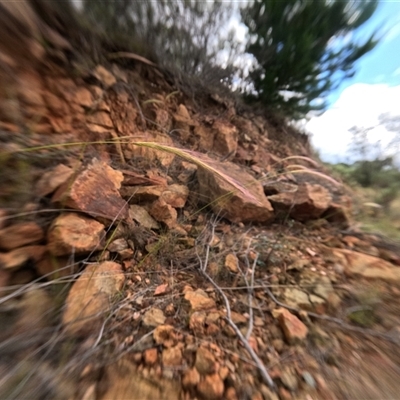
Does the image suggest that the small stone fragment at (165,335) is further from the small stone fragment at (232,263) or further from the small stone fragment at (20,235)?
the small stone fragment at (20,235)

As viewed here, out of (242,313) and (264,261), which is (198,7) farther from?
(242,313)

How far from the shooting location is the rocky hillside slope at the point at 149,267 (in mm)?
720

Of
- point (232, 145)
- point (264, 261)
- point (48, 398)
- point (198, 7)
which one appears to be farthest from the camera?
point (232, 145)

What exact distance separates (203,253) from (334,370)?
0.71 m

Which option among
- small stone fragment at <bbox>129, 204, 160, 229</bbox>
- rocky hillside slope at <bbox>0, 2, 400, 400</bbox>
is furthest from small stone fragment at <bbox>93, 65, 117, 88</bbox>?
small stone fragment at <bbox>129, 204, 160, 229</bbox>

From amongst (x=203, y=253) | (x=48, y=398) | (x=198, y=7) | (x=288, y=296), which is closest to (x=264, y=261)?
(x=288, y=296)

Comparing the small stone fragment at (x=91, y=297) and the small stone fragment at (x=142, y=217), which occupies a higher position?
the small stone fragment at (x=142, y=217)

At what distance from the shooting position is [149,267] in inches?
44.5

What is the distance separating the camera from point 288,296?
1032mm

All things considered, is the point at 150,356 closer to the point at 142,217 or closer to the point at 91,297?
the point at 91,297

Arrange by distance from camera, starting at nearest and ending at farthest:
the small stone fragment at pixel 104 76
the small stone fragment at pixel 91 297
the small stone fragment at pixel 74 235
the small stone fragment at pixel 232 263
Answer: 1. the small stone fragment at pixel 91 297
2. the small stone fragment at pixel 74 235
3. the small stone fragment at pixel 232 263
4. the small stone fragment at pixel 104 76

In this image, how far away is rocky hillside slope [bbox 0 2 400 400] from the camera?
28.3 inches

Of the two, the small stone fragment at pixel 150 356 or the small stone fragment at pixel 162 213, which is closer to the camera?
the small stone fragment at pixel 150 356

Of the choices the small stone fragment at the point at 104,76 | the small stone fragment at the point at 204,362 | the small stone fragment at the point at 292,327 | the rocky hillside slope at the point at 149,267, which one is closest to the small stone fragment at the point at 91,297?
the rocky hillside slope at the point at 149,267
